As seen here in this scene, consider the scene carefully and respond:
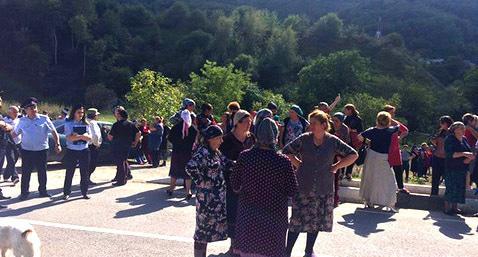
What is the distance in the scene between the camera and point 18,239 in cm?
495

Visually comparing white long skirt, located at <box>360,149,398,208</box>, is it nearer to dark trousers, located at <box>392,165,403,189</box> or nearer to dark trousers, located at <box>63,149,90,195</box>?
dark trousers, located at <box>392,165,403,189</box>

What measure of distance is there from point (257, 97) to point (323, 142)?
58448 mm

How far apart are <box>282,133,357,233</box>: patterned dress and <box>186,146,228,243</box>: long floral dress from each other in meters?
0.92

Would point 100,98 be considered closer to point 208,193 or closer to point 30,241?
point 30,241

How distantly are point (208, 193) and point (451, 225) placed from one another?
15.4 ft

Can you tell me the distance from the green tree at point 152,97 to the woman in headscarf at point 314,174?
1690 cm

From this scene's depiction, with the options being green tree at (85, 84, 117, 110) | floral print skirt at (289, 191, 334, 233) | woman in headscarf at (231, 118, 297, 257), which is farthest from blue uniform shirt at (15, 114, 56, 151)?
green tree at (85, 84, 117, 110)

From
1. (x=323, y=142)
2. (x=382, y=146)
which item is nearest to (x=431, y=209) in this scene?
(x=382, y=146)

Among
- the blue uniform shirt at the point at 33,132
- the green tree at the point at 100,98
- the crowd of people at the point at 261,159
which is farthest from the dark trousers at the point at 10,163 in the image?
the green tree at the point at 100,98

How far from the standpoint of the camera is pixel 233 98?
178ft

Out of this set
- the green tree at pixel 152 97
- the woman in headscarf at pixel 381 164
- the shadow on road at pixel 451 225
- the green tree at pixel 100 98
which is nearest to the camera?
the shadow on road at pixel 451 225

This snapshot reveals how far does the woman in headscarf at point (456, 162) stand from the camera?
8.06 meters

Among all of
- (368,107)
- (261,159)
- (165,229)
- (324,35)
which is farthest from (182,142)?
(324,35)

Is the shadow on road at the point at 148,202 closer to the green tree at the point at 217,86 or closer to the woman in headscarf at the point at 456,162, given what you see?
the woman in headscarf at the point at 456,162
